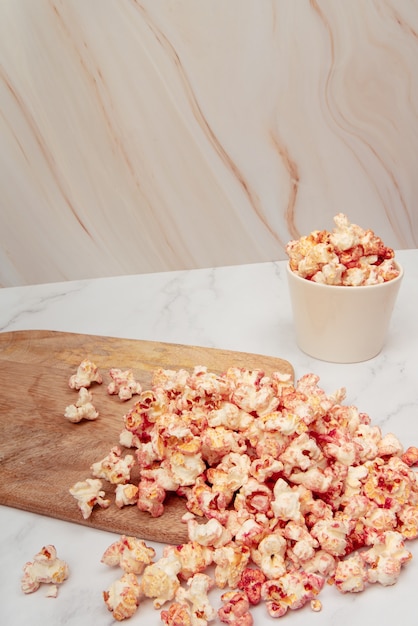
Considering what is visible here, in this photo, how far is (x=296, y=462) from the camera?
84 centimetres

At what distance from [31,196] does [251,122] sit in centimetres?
52

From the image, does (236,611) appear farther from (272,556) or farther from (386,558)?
(386,558)

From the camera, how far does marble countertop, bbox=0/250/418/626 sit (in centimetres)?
76

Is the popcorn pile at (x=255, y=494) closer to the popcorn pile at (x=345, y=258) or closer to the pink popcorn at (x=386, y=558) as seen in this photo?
the pink popcorn at (x=386, y=558)

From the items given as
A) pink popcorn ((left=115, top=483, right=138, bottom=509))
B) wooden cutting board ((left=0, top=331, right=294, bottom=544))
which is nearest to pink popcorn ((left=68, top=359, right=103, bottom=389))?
wooden cutting board ((left=0, top=331, right=294, bottom=544))

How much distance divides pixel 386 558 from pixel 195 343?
25.2 inches

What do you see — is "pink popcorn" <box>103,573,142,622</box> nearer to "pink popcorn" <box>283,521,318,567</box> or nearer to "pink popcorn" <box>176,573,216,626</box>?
"pink popcorn" <box>176,573,216,626</box>

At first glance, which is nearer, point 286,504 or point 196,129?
point 286,504

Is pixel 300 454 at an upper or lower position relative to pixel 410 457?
upper

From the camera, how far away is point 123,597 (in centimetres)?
75

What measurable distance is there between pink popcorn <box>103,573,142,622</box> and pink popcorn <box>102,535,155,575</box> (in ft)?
0.08

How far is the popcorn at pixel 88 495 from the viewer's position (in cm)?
87

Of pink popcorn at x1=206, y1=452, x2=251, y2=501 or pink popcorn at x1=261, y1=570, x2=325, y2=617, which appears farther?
pink popcorn at x1=206, y1=452, x2=251, y2=501

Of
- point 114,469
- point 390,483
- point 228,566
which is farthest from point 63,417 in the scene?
point 390,483
